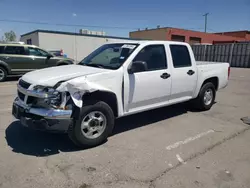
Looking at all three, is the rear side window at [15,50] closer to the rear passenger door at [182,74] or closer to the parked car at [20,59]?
the parked car at [20,59]

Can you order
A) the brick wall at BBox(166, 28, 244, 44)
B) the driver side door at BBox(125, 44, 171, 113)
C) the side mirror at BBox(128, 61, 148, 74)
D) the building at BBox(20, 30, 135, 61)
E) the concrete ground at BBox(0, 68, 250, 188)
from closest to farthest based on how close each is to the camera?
the concrete ground at BBox(0, 68, 250, 188) < the side mirror at BBox(128, 61, 148, 74) < the driver side door at BBox(125, 44, 171, 113) < the building at BBox(20, 30, 135, 61) < the brick wall at BBox(166, 28, 244, 44)

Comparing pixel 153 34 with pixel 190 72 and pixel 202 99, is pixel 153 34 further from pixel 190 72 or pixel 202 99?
pixel 190 72

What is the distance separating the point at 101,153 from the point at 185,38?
126 ft

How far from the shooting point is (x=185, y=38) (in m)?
38.7

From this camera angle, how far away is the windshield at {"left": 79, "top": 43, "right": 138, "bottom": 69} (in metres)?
4.14

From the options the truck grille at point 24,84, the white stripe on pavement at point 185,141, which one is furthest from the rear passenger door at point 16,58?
the white stripe on pavement at point 185,141

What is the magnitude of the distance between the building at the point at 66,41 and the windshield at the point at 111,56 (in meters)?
16.7

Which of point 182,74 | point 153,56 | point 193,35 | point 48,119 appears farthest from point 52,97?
point 193,35

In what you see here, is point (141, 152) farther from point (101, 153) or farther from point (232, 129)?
point (232, 129)

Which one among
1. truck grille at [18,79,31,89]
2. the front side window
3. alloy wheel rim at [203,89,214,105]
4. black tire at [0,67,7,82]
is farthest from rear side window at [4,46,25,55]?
alloy wheel rim at [203,89,214,105]

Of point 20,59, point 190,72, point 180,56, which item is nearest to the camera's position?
point 180,56

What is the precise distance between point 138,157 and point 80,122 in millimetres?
1083

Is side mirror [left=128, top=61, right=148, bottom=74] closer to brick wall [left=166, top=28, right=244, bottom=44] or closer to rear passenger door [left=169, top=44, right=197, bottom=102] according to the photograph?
rear passenger door [left=169, top=44, right=197, bottom=102]

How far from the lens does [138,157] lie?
11.3ft
